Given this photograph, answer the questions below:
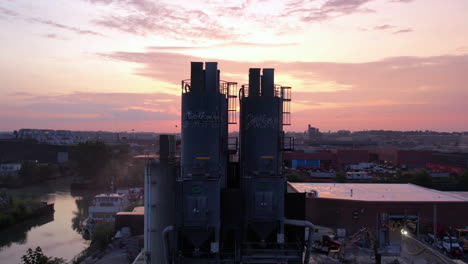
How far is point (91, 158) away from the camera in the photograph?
167 ft

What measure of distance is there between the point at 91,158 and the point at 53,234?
1021 inches

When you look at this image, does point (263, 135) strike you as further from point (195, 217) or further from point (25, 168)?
point (25, 168)

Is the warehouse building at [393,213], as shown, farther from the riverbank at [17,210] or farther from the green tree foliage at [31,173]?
the green tree foliage at [31,173]

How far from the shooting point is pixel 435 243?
18.9 meters

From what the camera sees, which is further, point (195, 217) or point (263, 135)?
point (263, 135)

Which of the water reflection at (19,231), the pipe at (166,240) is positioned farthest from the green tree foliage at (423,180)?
the water reflection at (19,231)

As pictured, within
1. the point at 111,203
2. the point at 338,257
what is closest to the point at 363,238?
the point at 338,257

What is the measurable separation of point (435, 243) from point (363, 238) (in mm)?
3886

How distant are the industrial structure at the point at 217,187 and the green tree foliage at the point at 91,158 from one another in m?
44.2

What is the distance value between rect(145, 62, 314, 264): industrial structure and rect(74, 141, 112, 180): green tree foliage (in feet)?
145

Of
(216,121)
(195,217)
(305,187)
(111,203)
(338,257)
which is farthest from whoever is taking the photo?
(111,203)

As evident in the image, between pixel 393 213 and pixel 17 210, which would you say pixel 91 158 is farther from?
pixel 393 213

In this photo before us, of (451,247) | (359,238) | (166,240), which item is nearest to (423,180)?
(451,247)

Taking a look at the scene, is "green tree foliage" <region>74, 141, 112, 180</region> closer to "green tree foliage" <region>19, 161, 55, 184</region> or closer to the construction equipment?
"green tree foliage" <region>19, 161, 55, 184</region>
